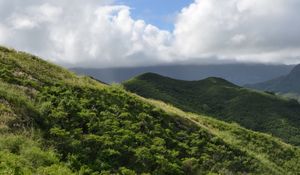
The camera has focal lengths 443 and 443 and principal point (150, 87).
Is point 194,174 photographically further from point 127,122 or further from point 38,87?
point 38,87

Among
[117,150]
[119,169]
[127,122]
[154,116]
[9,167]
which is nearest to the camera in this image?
[9,167]

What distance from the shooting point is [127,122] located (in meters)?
29.8

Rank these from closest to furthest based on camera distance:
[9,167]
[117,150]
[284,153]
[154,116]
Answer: [9,167]
[117,150]
[154,116]
[284,153]

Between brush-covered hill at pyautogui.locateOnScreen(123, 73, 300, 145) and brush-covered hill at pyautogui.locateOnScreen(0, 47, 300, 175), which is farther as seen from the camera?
brush-covered hill at pyautogui.locateOnScreen(123, 73, 300, 145)

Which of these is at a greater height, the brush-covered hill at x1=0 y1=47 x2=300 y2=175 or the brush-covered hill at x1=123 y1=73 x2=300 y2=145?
the brush-covered hill at x1=0 y1=47 x2=300 y2=175

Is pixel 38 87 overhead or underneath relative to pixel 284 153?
overhead

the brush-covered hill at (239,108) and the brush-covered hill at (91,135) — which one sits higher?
the brush-covered hill at (91,135)

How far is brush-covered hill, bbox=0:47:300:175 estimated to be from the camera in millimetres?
21169

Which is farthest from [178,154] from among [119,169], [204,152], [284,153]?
[284,153]

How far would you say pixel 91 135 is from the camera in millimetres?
25266

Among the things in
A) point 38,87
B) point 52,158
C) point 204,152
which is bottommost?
point 204,152

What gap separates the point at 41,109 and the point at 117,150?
5283mm

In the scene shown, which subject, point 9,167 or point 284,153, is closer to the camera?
point 9,167

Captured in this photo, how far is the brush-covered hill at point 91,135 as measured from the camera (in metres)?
21.2
